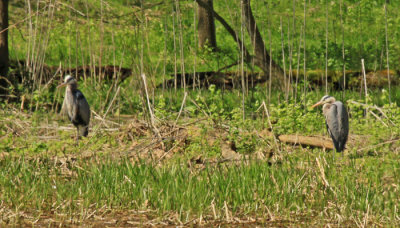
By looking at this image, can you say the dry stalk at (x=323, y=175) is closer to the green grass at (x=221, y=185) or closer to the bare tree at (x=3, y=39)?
the green grass at (x=221, y=185)

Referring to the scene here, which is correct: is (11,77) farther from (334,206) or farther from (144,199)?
(334,206)

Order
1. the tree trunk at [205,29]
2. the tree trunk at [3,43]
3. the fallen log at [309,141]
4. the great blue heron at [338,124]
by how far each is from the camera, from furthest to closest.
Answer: the tree trunk at [205,29] → the tree trunk at [3,43] → the fallen log at [309,141] → the great blue heron at [338,124]

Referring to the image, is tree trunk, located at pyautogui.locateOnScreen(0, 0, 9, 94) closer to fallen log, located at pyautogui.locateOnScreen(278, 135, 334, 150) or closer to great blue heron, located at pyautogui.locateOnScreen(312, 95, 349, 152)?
fallen log, located at pyautogui.locateOnScreen(278, 135, 334, 150)

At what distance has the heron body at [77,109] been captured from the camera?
8.50m

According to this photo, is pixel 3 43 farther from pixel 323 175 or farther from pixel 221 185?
pixel 323 175

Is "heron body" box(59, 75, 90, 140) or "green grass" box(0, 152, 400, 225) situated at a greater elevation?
"heron body" box(59, 75, 90, 140)

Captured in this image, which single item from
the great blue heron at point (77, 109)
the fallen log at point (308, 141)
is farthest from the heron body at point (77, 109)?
the fallen log at point (308, 141)

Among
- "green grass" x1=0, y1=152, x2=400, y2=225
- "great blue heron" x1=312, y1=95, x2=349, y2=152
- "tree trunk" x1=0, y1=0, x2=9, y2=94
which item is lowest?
"green grass" x1=0, y1=152, x2=400, y2=225

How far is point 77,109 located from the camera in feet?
28.2

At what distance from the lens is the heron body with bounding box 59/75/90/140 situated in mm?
8500

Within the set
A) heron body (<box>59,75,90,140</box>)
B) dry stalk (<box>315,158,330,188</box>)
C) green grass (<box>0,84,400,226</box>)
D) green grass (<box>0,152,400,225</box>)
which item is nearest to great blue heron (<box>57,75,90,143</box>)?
heron body (<box>59,75,90,140</box>)

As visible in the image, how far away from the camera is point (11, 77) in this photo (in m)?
10.4

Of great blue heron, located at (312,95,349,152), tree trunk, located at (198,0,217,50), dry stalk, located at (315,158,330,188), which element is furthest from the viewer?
tree trunk, located at (198,0,217,50)

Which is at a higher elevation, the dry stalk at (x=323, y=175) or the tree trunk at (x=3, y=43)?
the tree trunk at (x=3, y=43)
